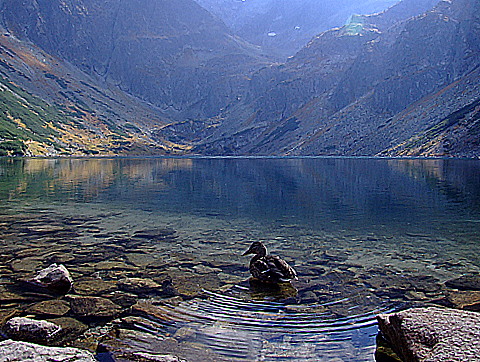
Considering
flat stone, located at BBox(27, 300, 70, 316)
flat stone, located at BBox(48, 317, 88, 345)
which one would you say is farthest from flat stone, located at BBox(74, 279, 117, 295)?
flat stone, located at BBox(48, 317, 88, 345)

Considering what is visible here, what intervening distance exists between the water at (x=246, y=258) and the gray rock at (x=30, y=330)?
2120 mm

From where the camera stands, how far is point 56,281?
15656 millimetres

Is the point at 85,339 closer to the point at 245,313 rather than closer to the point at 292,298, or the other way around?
the point at 245,313

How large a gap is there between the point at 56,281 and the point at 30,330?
174 inches

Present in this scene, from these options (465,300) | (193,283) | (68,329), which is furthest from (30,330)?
(465,300)

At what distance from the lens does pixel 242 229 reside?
3102 centimetres

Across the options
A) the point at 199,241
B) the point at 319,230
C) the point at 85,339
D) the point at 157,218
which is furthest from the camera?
the point at 157,218

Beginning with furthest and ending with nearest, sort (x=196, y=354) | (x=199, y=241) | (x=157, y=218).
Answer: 1. (x=157, y=218)
2. (x=199, y=241)
3. (x=196, y=354)

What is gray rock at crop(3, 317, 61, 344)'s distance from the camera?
11286mm

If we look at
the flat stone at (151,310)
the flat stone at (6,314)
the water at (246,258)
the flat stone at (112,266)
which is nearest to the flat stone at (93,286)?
the water at (246,258)

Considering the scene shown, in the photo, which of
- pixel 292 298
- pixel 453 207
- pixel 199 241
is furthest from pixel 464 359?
pixel 453 207

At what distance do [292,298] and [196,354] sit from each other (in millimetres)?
5592

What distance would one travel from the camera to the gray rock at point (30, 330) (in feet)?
37.0

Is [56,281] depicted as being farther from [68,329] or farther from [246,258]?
[246,258]
